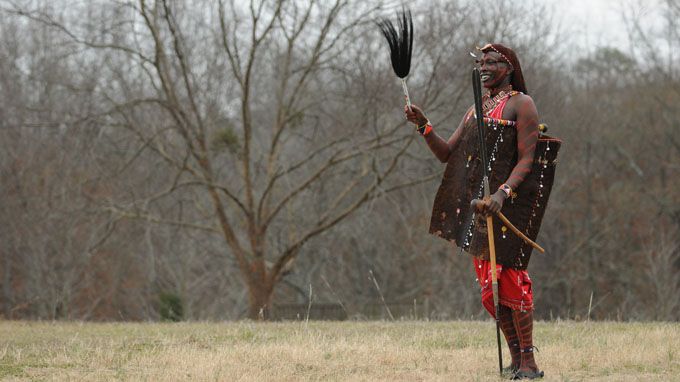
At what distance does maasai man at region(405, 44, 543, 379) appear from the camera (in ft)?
21.3

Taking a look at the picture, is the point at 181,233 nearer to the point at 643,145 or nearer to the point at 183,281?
the point at 183,281

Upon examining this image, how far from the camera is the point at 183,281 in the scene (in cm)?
3144

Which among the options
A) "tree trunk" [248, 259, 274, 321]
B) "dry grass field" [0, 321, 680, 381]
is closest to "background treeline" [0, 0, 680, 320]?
"tree trunk" [248, 259, 274, 321]

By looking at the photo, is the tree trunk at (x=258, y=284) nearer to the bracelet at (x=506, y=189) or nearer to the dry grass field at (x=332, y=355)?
Result: the dry grass field at (x=332, y=355)

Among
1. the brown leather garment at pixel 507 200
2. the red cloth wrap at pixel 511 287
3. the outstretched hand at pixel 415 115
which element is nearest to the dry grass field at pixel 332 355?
the red cloth wrap at pixel 511 287

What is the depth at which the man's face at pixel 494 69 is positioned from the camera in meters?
6.76

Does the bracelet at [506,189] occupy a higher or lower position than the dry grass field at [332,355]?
higher

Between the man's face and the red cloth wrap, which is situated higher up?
the man's face

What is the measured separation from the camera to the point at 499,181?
656 cm

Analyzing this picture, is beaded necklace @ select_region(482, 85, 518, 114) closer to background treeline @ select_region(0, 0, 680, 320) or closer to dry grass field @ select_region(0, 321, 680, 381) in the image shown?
dry grass field @ select_region(0, 321, 680, 381)

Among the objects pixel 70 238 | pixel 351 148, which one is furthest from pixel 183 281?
pixel 351 148

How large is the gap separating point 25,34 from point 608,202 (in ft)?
71.1

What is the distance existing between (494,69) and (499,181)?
0.75 meters

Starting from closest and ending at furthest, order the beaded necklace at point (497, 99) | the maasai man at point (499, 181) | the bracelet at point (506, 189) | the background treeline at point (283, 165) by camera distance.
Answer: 1. the bracelet at point (506, 189)
2. the maasai man at point (499, 181)
3. the beaded necklace at point (497, 99)
4. the background treeline at point (283, 165)
